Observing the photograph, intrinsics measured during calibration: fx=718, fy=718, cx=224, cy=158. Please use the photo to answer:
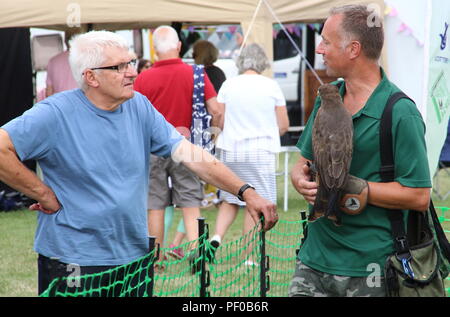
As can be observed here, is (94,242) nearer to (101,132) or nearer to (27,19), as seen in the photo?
(101,132)

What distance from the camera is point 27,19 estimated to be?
796 centimetres

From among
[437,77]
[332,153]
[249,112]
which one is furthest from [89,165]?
[437,77]

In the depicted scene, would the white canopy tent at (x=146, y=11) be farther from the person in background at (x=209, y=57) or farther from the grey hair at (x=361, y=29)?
the grey hair at (x=361, y=29)

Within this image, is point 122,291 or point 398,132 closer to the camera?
point 398,132

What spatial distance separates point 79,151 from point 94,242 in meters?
0.40

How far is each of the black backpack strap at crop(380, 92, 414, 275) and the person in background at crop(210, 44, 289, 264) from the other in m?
4.02

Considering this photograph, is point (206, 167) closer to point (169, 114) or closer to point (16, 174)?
point (16, 174)

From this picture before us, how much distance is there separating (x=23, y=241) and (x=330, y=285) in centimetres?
558

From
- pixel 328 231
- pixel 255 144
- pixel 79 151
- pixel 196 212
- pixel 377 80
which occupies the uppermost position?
pixel 377 80

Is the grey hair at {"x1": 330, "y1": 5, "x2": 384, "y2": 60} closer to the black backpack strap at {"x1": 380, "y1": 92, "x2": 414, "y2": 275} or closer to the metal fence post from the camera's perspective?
the black backpack strap at {"x1": 380, "y1": 92, "x2": 414, "y2": 275}

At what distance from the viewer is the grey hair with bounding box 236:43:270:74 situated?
6.87 meters

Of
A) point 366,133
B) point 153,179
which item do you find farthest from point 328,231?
point 153,179

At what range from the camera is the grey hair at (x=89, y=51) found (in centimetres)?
320

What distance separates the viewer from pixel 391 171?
2.71 meters
